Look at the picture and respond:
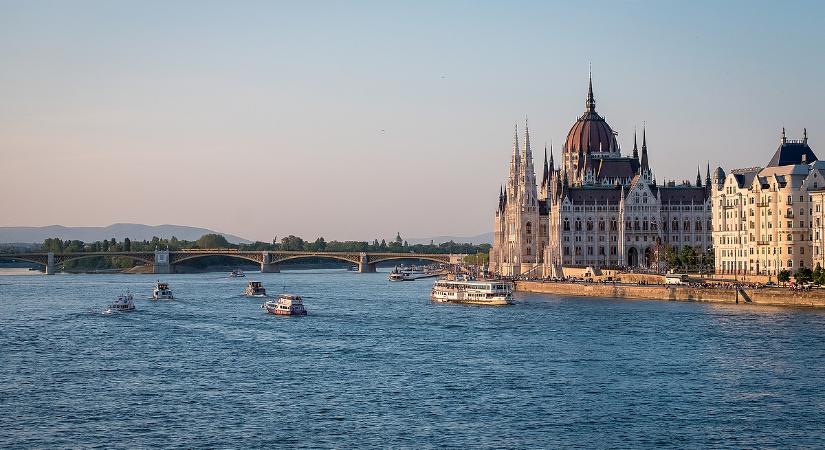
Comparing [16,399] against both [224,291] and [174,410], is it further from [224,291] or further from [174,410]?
[224,291]

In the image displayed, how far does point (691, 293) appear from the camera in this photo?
120250mm

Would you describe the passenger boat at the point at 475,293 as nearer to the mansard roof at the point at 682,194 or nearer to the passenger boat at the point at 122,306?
the passenger boat at the point at 122,306

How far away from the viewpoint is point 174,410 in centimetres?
5409

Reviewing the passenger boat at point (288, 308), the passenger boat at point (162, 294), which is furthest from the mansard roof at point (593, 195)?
the passenger boat at point (288, 308)

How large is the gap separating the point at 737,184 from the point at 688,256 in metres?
13.7

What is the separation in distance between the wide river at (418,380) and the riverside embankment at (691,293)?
14.6ft

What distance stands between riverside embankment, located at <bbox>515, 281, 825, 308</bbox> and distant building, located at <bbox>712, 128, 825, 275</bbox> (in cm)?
1115

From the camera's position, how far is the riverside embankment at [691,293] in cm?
10538

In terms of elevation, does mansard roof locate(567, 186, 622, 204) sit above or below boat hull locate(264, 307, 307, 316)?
above

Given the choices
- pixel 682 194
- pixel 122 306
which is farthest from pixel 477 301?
pixel 682 194

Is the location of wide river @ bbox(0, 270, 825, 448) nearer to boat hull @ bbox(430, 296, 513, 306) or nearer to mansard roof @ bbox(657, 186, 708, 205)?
boat hull @ bbox(430, 296, 513, 306)

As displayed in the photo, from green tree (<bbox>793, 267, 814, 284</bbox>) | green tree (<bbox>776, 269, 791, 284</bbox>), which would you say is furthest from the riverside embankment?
green tree (<bbox>776, 269, 791, 284</bbox>)

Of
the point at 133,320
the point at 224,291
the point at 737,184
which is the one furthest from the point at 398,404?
the point at 224,291

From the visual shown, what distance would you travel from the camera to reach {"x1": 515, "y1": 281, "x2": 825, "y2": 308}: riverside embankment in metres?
105
